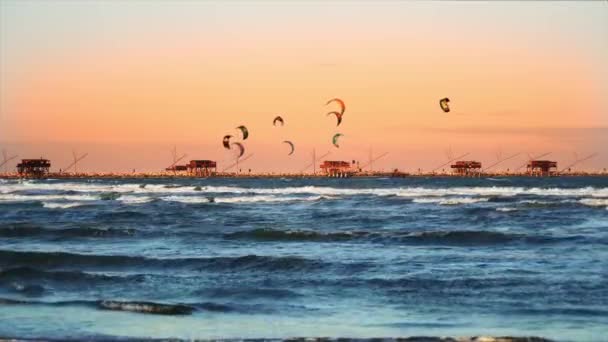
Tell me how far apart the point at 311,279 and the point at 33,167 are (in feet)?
369

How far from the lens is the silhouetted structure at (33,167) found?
12068 cm

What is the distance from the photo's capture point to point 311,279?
15133mm

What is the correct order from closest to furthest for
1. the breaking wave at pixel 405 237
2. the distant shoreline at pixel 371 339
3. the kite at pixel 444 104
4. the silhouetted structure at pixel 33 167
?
the distant shoreline at pixel 371 339
the breaking wave at pixel 405 237
the kite at pixel 444 104
the silhouetted structure at pixel 33 167

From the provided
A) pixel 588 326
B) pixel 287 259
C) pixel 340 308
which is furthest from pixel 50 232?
pixel 588 326

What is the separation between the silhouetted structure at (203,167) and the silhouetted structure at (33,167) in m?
22.9

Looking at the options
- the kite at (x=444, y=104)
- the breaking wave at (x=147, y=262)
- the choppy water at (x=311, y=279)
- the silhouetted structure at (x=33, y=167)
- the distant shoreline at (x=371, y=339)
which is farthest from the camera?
the silhouetted structure at (x=33, y=167)

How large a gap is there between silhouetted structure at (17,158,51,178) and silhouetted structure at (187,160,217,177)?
22.9 metres

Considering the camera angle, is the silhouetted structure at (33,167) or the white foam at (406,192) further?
the silhouetted structure at (33,167)

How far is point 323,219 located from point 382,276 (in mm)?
15116

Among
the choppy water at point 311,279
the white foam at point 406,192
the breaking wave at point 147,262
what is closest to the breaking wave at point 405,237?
the choppy water at point 311,279

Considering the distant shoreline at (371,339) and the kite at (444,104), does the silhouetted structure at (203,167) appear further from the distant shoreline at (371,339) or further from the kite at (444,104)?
the distant shoreline at (371,339)

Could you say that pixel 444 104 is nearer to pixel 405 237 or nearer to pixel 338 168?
pixel 405 237

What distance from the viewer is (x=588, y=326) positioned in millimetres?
10969

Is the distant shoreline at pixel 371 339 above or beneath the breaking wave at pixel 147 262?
beneath
